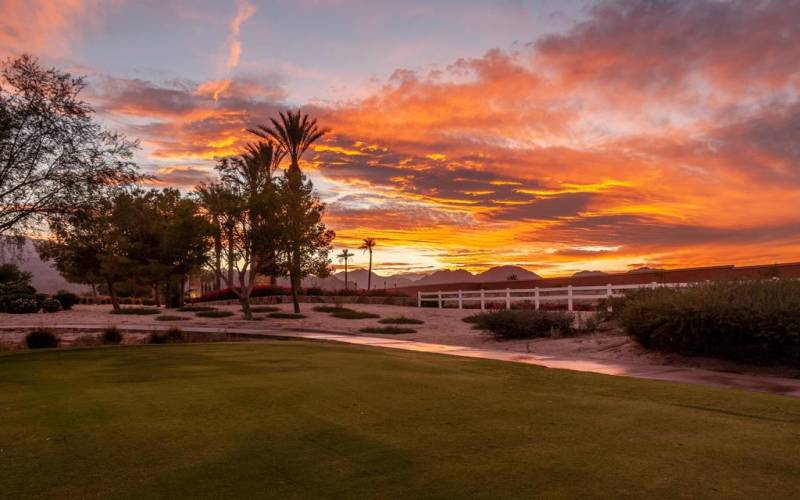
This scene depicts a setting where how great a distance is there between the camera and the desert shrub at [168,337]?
20.6 metres

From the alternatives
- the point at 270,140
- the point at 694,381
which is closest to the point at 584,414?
the point at 694,381

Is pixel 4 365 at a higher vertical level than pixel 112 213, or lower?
lower

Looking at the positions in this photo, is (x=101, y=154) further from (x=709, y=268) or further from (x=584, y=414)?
(x=709, y=268)

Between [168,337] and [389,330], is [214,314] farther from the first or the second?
[389,330]

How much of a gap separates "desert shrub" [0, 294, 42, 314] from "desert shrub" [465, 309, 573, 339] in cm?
2884

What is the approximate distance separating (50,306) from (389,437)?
3700 centimetres

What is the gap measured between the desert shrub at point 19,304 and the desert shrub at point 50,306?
316 mm

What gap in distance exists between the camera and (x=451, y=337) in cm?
2172

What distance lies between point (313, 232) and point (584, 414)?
1126 inches

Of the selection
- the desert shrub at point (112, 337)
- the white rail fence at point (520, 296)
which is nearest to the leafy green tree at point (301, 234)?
the white rail fence at point (520, 296)

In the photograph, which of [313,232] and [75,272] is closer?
[313,232]

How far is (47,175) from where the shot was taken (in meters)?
16.2

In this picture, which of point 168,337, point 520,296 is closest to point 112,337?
point 168,337

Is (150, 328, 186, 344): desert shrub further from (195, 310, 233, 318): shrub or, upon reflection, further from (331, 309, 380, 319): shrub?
(331, 309, 380, 319): shrub
